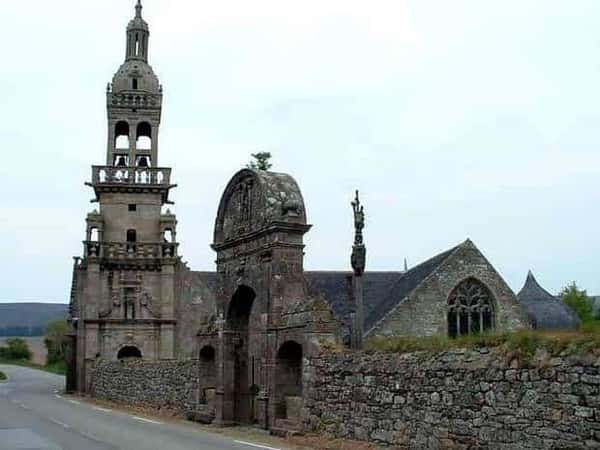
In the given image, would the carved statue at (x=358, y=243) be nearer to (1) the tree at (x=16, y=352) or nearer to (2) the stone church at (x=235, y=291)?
(2) the stone church at (x=235, y=291)

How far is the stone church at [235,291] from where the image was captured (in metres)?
18.8

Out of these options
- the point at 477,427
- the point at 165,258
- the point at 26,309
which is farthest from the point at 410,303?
the point at 26,309

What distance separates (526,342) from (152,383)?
60.8 ft

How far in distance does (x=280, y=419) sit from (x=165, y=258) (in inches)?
1033

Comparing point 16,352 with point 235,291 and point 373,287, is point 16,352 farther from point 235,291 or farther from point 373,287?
point 235,291

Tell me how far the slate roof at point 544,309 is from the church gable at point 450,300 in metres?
1.09

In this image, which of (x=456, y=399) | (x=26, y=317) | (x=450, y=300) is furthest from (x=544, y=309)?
(x=26, y=317)

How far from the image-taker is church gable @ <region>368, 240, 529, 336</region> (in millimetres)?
33625

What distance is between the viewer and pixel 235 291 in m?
21.4

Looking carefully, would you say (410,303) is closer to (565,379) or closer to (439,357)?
(439,357)

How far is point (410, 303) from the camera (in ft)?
110

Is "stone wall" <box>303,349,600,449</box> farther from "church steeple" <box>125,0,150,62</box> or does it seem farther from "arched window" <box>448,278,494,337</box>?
"church steeple" <box>125,0,150,62</box>

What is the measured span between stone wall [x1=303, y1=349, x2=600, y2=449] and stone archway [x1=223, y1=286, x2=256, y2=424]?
14.9 ft

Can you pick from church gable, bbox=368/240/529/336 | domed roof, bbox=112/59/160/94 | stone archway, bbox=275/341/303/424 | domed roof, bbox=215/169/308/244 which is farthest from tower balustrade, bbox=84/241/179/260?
stone archway, bbox=275/341/303/424
